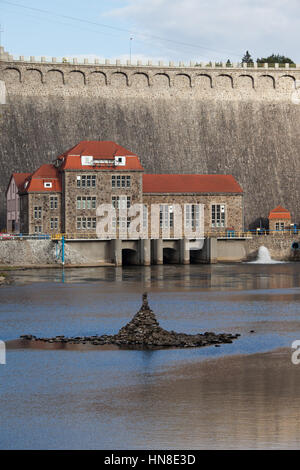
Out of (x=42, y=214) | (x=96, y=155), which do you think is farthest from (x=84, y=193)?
(x=42, y=214)

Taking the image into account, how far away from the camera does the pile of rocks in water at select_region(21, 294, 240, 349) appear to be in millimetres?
23703

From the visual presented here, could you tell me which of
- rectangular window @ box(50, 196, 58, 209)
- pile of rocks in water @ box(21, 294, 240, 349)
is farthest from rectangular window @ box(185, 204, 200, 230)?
pile of rocks in water @ box(21, 294, 240, 349)

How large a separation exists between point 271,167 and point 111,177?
27.1 meters

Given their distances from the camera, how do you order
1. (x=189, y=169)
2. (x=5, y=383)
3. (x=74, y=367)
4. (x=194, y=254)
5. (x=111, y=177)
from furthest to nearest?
(x=189, y=169) < (x=194, y=254) < (x=111, y=177) < (x=74, y=367) < (x=5, y=383)

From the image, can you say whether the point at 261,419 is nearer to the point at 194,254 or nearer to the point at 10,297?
the point at 10,297

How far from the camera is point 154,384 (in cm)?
1853

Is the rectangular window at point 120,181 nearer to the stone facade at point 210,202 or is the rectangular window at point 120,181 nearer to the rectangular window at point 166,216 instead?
the stone facade at point 210,202

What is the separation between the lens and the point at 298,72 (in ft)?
305

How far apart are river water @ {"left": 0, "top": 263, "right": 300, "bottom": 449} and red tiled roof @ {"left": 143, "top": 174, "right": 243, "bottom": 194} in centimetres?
3520

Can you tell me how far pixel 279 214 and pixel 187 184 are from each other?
13.0 m

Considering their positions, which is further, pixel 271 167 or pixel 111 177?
pixel 271 167

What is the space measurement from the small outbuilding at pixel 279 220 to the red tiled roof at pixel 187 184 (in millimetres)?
8636

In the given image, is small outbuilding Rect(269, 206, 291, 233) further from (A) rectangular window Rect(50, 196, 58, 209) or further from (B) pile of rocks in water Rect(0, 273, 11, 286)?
(B) pile of rocks in water Rect(0, 273, 11, 286)

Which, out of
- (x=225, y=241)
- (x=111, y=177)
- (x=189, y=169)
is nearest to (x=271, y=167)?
(x=189, y=169)
